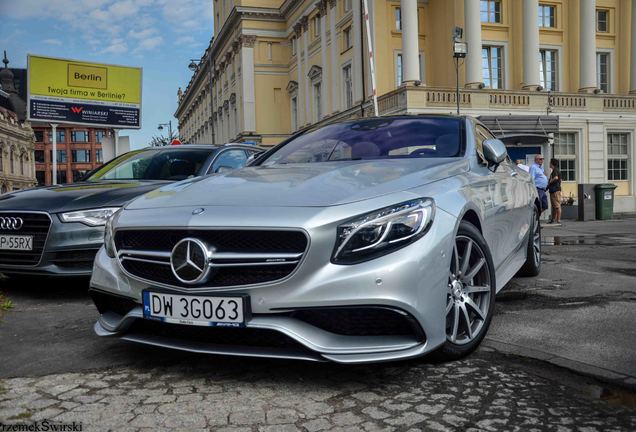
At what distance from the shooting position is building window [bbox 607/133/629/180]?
29.2 metres

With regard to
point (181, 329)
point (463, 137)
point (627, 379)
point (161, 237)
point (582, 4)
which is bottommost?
point (627, 379)

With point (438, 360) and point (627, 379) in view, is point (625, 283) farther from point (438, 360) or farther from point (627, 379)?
point (438, 360)

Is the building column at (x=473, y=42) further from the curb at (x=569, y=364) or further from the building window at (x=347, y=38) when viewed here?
the curb at (x=569, y=364)

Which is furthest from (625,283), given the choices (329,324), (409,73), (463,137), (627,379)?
(409,73)

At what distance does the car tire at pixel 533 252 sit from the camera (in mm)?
5641

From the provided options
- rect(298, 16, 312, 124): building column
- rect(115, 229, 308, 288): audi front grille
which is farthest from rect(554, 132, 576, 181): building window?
rect(115, 229, 308, 288): audi front grille

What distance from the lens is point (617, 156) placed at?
2938 centimetres

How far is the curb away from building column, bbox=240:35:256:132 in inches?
1735

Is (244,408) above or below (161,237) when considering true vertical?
below

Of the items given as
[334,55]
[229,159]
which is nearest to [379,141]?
[229,159]

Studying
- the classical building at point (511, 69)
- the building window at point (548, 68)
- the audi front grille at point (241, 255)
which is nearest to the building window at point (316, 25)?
the classical building at point (511, 69)

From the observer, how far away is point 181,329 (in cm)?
289

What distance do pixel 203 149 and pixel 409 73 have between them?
21.1 meters

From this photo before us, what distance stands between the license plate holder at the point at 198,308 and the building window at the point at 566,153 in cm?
2811
